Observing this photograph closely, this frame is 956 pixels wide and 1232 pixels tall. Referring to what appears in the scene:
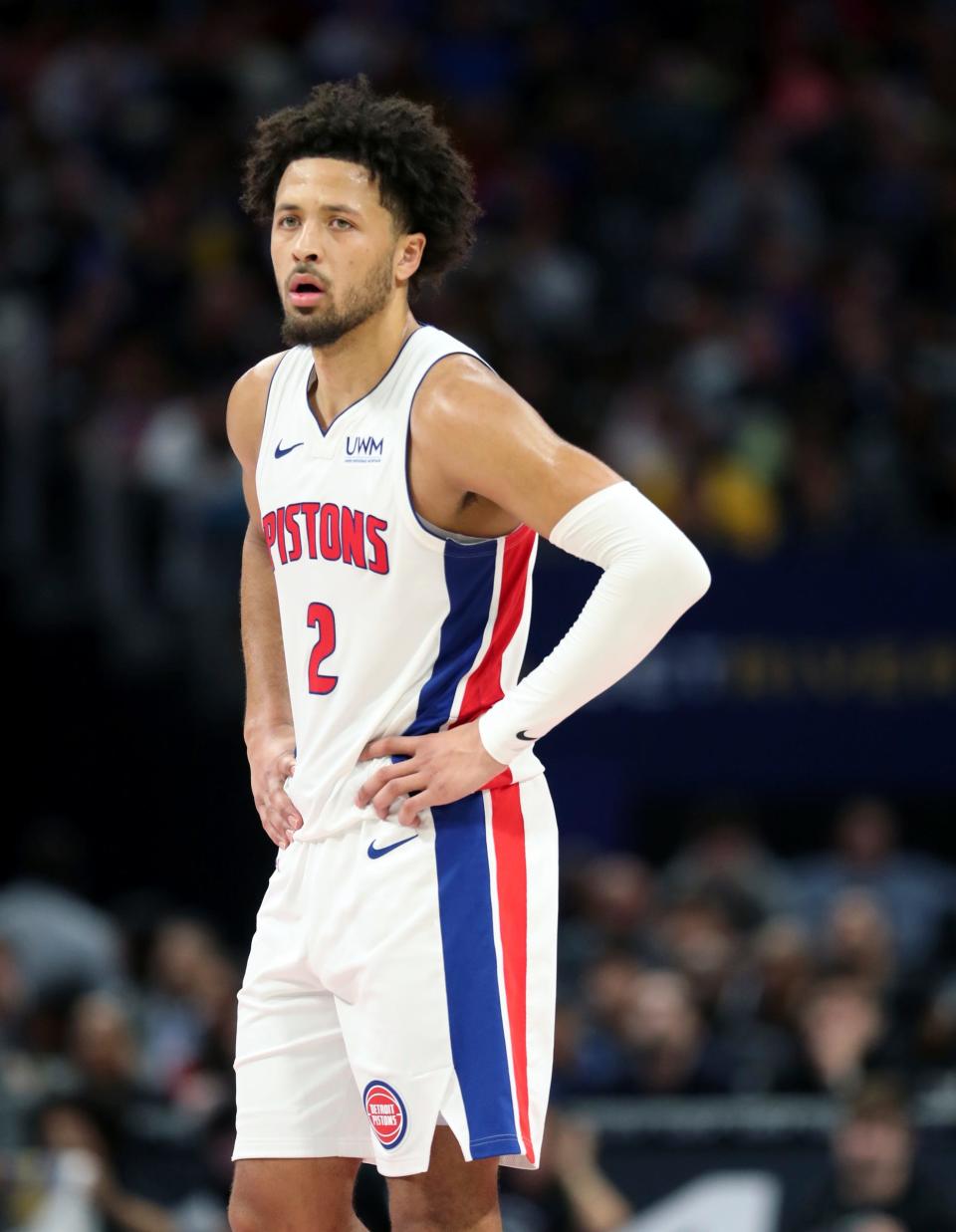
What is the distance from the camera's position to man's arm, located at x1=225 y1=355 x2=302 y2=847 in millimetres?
4906

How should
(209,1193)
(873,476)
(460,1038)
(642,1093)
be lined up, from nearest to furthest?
(460,1038)
(209,1193)
(642,1093)
(873,476)

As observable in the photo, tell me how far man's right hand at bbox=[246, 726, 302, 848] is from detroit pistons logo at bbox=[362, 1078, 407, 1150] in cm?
57

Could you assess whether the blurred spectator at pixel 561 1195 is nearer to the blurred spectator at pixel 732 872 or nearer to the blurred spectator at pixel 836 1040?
the blurred spectator at pixel 836 1040

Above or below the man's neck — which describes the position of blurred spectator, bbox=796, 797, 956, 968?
below

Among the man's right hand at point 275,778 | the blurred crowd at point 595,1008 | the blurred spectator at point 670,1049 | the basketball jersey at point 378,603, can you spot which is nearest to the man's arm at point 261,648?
the man's right hand at point 275,778

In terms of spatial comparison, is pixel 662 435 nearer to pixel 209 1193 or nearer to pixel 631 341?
pixel 631 341

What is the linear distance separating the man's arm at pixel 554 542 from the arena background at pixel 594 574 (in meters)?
3.61

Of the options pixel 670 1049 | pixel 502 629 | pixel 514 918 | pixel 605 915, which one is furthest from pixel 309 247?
pixel 605 915

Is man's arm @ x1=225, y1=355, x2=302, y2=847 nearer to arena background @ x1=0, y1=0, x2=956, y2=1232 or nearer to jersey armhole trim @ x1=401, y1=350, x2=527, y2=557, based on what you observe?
jersey armhole trim @ x1=401, y1=350, x2=527, y2=557

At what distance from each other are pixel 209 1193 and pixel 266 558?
13.2 feet

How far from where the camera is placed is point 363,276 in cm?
464

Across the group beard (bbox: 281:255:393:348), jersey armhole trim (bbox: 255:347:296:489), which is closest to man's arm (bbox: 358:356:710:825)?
beard (bbox: 281:255:393:348)

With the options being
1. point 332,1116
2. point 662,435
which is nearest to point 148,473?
point 662,435

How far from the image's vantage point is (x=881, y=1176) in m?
8.16
